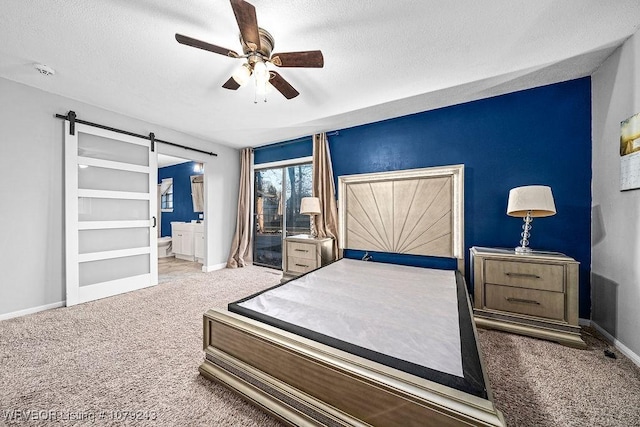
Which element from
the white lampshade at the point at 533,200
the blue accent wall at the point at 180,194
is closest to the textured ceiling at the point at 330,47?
the white lampshade at the point at 533,200

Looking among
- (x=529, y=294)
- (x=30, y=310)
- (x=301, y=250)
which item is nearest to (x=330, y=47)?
(x=301, y=250)

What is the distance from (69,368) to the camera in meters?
1.72

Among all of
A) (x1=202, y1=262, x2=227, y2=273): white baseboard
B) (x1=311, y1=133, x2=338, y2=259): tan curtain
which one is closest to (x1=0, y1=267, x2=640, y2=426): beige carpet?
(x1=202, y1=262, x2=227, y2=273): white baseboard

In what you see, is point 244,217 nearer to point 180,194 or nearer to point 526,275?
point 180,194

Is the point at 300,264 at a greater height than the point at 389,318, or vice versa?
the point at 389,318

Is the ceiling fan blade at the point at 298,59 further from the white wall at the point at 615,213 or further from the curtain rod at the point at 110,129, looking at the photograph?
the curtain rod at the point at 110,129

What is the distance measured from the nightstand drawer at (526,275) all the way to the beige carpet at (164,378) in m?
0.49

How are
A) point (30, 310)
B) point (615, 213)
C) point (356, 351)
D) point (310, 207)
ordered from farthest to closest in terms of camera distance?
point (310, 207) < point (30, 310) < point (615, 213) < point (356, 351)

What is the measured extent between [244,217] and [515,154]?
15.1 feet

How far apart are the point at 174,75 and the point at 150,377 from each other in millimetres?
2700

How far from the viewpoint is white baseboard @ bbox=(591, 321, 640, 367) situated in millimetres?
1788

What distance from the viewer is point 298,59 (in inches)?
69.1

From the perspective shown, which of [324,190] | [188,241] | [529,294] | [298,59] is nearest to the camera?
[298,59]

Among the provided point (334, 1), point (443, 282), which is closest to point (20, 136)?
point (334, 1)
